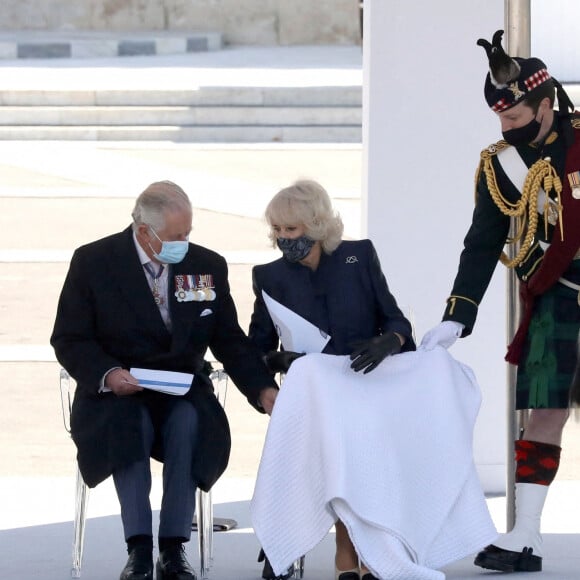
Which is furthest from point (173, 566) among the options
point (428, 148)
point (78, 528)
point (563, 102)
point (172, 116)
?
point (172, 116)

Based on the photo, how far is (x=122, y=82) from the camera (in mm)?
18344

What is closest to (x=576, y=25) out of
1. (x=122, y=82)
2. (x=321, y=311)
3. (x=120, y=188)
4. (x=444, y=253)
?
→ (x=122, y=82)

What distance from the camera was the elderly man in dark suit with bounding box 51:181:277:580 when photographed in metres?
4.42

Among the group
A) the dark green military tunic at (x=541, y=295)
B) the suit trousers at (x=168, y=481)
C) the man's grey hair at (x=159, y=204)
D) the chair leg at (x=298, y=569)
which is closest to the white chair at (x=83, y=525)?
the suit trousers at (x=168, y=481)

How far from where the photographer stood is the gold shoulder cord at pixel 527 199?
14.8 feet

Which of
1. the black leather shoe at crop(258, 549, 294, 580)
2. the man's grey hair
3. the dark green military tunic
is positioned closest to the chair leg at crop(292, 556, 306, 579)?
the black leather shoe at crop(258, 549, 294, 580)

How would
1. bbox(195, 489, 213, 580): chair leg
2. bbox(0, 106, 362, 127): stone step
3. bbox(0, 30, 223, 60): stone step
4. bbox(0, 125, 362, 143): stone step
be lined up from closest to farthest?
bbox(195, 489, 213, 580): chair leg
bbox(0, 125, 362, 143): stone step
bbox(0, 106, 362, 127): stone step
bbox(0, 30, 223, 60): stone step

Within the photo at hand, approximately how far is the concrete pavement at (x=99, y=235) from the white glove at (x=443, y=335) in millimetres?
655

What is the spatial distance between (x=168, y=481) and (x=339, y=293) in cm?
73

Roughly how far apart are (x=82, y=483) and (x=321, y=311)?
0.84 m

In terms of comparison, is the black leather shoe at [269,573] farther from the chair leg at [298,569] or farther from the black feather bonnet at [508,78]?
the black feather bonnet at [508,78]

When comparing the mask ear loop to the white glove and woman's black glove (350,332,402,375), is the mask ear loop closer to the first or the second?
the white glove

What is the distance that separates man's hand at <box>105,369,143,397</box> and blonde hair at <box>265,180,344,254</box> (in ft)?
1.88

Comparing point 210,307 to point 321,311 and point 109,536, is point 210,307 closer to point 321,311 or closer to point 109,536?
point 321,311
